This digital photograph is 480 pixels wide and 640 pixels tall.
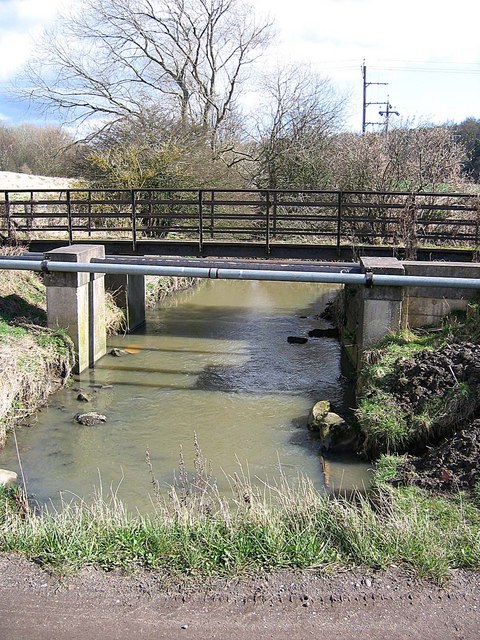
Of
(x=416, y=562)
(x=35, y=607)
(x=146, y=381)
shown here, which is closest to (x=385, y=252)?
(x=146, y=381)

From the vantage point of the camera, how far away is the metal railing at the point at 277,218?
47.0 feet


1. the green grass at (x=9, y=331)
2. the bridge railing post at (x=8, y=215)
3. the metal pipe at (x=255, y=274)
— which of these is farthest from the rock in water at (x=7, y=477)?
the bridge railing post at (x=8, y=215)

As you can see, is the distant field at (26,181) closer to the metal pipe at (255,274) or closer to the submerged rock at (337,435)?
the metal pipe at (255,274)

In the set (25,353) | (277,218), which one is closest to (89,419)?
(25,353)

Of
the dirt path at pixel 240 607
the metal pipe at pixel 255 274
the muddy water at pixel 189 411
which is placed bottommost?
the muddy water at pixel 189 411

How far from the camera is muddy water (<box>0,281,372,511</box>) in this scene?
25.2 ft

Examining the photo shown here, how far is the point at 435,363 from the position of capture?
26.7ft

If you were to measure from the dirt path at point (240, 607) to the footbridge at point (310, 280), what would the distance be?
636 centimetres

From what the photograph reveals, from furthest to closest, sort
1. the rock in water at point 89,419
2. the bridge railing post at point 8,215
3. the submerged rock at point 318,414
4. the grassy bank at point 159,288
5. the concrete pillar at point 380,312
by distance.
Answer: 1. the grassy bank at point 159,288
2. the bridge railing post at point 8,215
3. the concrete pillar at point 380,312
4. the rock in water at point 89,419
5. the submerged rock at point 318,414

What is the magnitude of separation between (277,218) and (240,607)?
11879 millimetres

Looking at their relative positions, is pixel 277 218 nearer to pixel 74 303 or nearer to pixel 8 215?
pixel 74 303

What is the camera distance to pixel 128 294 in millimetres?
14969

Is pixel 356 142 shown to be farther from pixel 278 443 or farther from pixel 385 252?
pixel 278 443

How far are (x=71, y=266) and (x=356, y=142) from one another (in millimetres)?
14873
